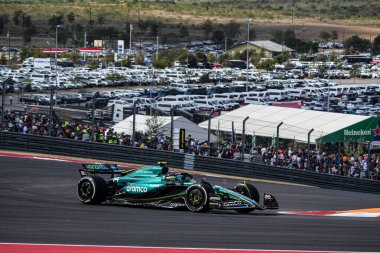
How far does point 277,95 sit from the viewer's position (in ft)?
202

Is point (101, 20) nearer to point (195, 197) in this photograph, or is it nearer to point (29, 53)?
point (29, 53)

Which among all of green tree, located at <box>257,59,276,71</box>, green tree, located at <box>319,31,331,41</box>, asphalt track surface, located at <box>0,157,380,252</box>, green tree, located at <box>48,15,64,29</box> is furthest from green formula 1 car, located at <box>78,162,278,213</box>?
green tree, located at <box>319,31,331,41</box>

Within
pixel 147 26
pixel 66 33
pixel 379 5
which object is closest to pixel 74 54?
pixel 66 33

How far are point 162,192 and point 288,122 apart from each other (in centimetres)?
2124

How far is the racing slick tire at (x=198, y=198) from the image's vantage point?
42.5ft

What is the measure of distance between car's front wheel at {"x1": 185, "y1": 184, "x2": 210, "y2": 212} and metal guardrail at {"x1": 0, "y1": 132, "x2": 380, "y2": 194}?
36.0 feet

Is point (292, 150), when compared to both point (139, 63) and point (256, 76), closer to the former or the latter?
point (256, 76)

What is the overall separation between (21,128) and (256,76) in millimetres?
57067

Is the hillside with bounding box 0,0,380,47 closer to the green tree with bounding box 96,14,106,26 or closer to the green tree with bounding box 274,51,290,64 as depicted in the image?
the green tree with bounding box 96,14,106,26

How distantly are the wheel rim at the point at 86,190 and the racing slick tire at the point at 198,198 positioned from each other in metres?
1.67

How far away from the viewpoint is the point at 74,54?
91.6m

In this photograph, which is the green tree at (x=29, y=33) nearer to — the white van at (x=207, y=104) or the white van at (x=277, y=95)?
the white van at (x=277, y=95)

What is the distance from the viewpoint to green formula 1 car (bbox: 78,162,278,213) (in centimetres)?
1315

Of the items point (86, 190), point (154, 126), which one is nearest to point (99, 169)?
point (86, 190)
